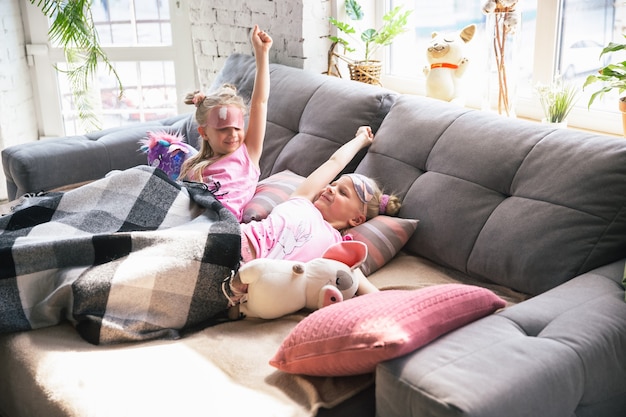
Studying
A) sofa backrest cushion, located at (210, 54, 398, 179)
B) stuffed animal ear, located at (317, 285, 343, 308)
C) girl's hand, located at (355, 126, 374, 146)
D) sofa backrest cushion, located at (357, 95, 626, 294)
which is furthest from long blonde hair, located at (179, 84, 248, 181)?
stuffed animal ear, located at (317, 285, 343, 308)

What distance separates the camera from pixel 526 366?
1.21 meters

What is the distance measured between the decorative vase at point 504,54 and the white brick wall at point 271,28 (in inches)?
35.8

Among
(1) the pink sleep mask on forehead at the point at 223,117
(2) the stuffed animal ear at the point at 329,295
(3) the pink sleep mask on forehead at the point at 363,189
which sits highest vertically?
(1) the pink sleep mask on forehead at the point at 223,117

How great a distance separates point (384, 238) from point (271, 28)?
1563 millimetres

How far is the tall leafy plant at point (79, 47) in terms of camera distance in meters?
3.55

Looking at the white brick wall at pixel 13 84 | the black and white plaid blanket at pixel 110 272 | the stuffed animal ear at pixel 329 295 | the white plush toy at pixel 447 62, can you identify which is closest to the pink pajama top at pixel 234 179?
the black and white plaid blanket at pixel 110 272

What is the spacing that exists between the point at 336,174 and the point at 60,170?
1210 mm

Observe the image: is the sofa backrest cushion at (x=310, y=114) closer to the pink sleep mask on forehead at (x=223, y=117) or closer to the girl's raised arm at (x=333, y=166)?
the girl's raised arm at (x=333, y=166)

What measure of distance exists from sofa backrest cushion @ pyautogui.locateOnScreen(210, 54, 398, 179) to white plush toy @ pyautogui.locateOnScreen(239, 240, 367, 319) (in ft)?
2.22

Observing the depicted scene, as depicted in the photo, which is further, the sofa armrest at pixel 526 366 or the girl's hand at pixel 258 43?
the girl's hand at pixel 258 43

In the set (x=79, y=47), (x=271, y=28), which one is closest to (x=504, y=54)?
(x=271, y=28)

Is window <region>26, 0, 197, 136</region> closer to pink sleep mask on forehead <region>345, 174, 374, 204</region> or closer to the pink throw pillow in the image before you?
pink sleep mask on forehead <region>345, 174, 374, 204</region>

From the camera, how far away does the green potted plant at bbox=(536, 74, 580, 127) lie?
2.29 metres

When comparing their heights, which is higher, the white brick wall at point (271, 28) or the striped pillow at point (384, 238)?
the white brick wall at point (271, 28)
